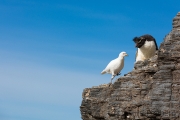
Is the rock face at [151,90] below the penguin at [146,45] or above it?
below

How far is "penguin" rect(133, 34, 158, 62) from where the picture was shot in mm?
Result: 23223

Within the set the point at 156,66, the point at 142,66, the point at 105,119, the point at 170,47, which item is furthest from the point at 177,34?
the point at 105,119

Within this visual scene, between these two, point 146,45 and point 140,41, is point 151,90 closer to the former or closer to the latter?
point 146,45

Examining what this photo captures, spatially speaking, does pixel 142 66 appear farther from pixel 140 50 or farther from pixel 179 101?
pixel 179 101

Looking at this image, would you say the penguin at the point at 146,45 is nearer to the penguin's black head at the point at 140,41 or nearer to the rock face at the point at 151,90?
the penguin's black head at the point at 140,41

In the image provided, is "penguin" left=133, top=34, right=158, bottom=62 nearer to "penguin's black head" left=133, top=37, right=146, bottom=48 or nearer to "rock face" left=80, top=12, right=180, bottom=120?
"penguin's black head" left=133, top=37, right=146, bottom=48

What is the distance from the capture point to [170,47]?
754 inches

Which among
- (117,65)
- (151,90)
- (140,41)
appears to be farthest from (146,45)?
(151,90)

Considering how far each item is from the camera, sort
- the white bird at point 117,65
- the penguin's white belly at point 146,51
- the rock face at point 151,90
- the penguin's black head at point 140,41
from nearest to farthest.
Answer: the rock face at point 151,90
the penguin's white belly at point 146,51
the penguin's black head at point 140,41
the white bird at point 117,65

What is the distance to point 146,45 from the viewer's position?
76.2ft

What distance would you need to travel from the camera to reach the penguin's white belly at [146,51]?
913 inches

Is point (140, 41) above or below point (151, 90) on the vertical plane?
above

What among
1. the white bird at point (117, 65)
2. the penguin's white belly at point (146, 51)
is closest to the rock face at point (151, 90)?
the white bird at point (117, 65)

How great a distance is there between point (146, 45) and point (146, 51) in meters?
0.39
